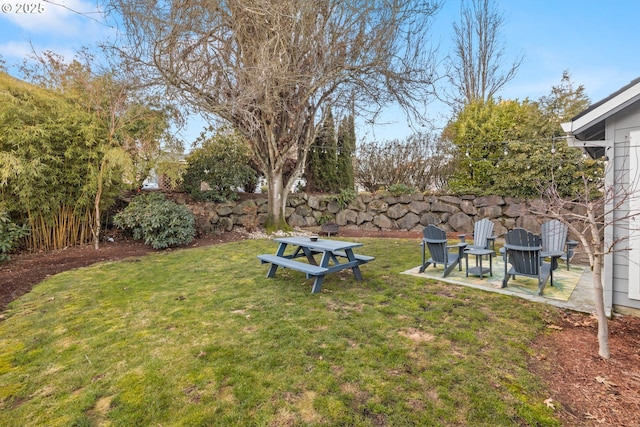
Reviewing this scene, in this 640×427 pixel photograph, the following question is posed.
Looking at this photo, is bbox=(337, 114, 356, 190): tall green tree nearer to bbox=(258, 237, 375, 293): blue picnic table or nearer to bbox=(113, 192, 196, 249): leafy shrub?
bbox=(113, 192, 196, 249): leafy shrub

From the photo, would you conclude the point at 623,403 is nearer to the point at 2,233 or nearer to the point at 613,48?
the point at 2,233

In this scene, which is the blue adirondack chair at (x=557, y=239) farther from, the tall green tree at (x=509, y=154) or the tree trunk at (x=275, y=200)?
the tree trunk at (x=275, y=200)

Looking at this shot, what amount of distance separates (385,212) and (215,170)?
5549 mm

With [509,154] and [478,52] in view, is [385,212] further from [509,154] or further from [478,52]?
[478,52]

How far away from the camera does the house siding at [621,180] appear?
9.96 feet

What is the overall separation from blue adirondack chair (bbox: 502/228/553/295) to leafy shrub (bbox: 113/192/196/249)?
6398mm

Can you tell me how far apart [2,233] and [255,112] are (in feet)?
18.7

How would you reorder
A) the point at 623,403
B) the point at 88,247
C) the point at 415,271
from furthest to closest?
the point at 88,247 < the point at 415,271 < the point at 623,403

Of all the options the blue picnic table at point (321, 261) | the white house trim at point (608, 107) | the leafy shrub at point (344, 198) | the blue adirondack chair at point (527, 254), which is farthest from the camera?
the leafy shrub at point (344, 198)

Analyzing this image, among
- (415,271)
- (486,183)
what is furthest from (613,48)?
(415,271)

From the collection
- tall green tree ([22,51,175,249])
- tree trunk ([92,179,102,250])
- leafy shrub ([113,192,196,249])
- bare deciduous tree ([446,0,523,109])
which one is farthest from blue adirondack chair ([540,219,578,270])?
bare deciduous tree ([446,0,523,109])

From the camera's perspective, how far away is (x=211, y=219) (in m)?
8.58

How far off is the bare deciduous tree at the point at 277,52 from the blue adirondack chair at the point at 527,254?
5267 millimetres

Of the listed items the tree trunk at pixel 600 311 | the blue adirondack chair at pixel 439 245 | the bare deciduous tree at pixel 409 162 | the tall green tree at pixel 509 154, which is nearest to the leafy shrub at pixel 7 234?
the blue adirondack chair at pixel 439 245
